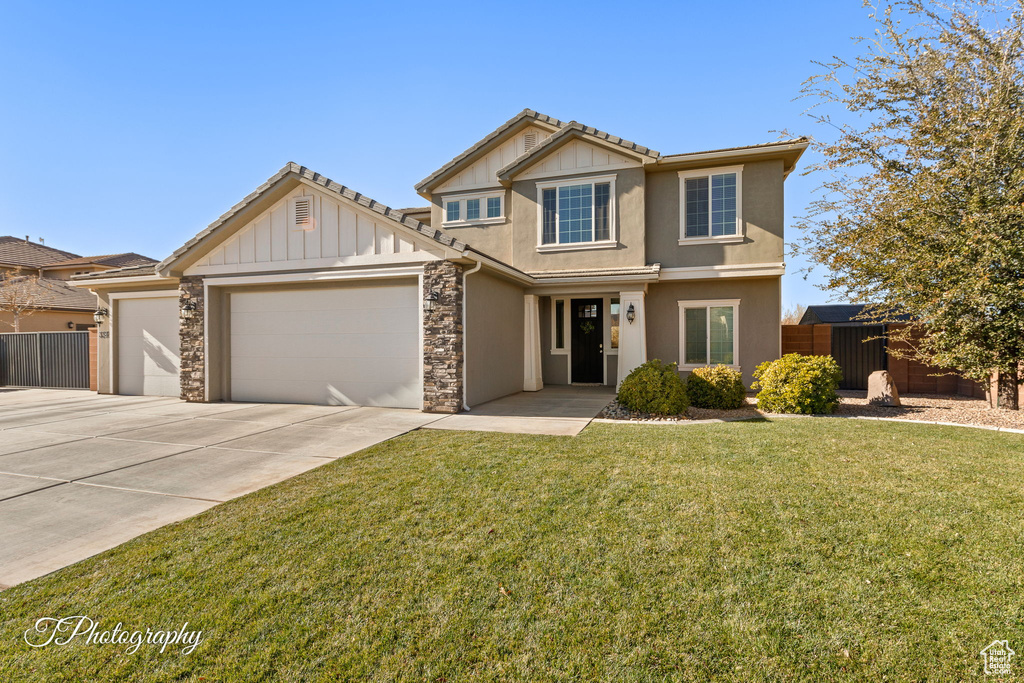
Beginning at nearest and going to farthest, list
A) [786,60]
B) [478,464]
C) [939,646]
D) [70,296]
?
1. [939,646]
2. [478,464]
3. [786,60]
4. [70,296]

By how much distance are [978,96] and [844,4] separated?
309cm

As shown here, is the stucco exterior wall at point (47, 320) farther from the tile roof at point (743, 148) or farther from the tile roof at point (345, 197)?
the tile roof at point (743, 148)

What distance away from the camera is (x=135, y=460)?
19.5 feet

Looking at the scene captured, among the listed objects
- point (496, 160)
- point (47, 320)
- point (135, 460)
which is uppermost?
point (496, 160)

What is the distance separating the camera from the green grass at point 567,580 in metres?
2.42

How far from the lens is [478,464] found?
5570mm

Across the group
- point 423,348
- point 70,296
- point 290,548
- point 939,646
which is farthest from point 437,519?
point 70,296

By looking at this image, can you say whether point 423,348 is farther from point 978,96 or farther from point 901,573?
point 978,96

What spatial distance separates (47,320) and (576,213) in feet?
82.7

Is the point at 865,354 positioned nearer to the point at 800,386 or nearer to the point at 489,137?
the point at 800,386

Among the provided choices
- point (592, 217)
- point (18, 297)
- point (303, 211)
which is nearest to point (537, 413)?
point (592, 217)

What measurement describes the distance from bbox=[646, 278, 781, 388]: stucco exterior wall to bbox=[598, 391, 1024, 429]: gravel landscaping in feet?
5.30

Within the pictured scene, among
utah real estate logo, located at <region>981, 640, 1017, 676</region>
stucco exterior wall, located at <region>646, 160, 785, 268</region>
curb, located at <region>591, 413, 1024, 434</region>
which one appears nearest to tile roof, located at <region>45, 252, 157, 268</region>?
stucco exterior wall, located at <region>646, 160, 785, 268</region>

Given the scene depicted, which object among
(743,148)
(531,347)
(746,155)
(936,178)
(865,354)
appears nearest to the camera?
(936,178)
